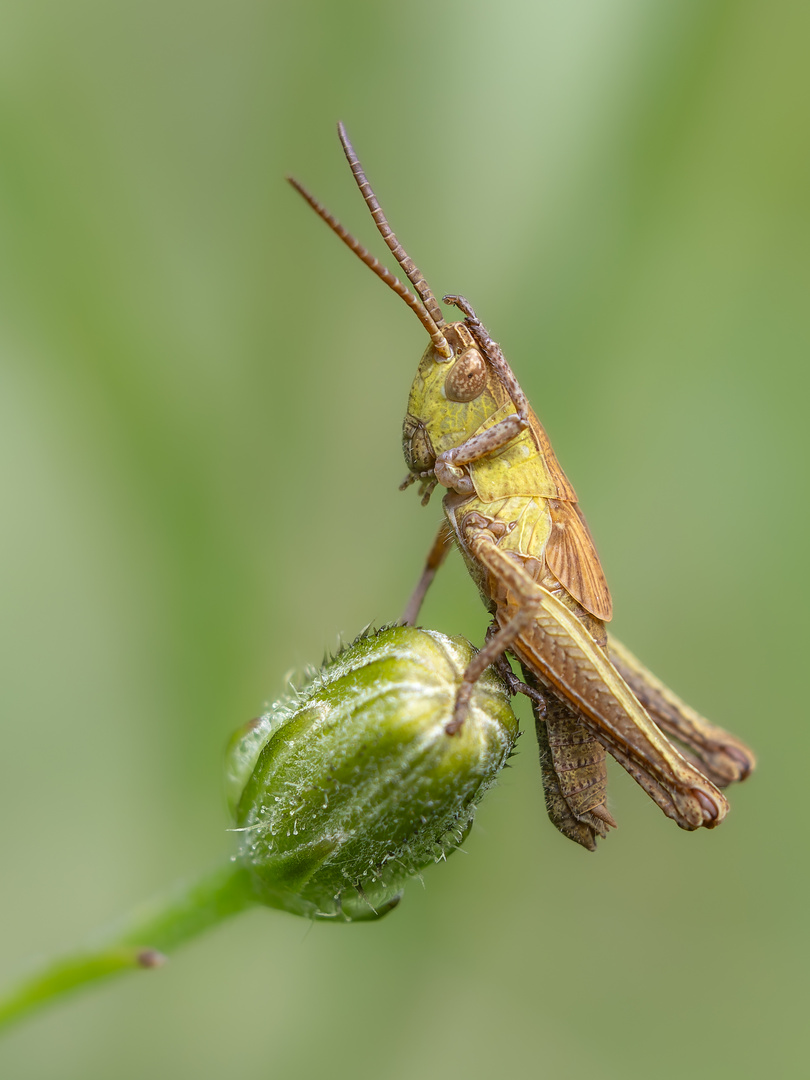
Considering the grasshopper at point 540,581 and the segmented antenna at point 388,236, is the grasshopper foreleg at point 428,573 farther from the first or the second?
the segmented antenna at point 388,236

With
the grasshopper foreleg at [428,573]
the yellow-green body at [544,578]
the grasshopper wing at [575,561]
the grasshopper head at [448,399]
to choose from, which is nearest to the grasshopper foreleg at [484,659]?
the yellow-green body at [544,578]

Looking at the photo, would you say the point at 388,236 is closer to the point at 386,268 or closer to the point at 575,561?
the point at 386,268

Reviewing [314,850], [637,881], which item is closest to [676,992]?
[637,881]

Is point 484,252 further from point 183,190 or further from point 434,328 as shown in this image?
point 183,190

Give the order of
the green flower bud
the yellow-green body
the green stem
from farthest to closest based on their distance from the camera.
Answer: the yellow-green body < the green stem < the green flower bud

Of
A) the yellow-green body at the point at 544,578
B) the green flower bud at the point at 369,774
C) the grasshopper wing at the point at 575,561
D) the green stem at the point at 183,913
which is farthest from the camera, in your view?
the grasshopper wing at the point at 575,561

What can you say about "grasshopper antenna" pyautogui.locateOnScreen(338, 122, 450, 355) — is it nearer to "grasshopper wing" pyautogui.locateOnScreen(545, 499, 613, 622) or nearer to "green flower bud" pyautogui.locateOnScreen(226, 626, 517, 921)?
A: "grasshopper wing" pyautogui.locateOnScreen(545, 499, 613, 622)

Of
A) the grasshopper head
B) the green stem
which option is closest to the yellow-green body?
the grasshopper head
